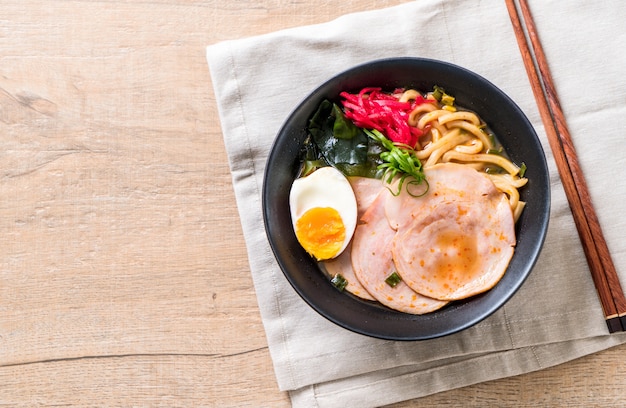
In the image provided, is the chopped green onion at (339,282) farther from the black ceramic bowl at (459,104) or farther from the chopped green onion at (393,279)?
the chopped green onion at (393,279)

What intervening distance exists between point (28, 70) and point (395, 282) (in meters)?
1.61

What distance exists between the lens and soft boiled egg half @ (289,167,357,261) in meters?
2.02

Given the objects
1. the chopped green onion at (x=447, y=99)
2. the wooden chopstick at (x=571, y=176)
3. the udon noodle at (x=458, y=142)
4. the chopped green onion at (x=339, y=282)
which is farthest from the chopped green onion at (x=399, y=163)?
the wooden chopstick at (x=571, y=176)

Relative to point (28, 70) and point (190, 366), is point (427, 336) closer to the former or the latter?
point (190, 366)

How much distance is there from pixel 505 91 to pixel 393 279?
82 centimetres

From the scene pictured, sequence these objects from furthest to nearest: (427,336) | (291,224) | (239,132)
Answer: (239,132)
(291,224)
(427,336)

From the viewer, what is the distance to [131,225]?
2273mm

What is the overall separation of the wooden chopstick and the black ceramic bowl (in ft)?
0.73

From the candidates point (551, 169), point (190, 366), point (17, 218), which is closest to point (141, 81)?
point (17, 218)

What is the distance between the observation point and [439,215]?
6.57 ft

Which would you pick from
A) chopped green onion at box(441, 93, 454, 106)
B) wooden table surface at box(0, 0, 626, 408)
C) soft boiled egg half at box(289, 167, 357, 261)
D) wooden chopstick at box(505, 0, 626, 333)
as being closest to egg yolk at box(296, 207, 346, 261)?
soft boiled egg half at box(289, 167, 357, 261)

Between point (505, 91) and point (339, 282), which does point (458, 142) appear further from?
point (339, 282)

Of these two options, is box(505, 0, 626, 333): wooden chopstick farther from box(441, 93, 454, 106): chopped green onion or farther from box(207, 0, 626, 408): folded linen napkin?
box(441, 93, 454, 106): chopped green onion

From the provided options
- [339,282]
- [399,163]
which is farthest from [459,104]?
[339,282]
